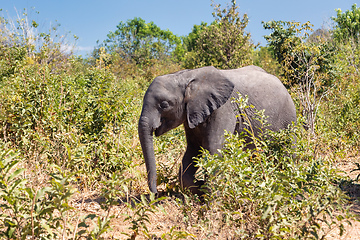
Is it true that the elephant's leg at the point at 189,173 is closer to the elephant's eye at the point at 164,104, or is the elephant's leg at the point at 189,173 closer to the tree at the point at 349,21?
the elephant's eye at the point at 164,104

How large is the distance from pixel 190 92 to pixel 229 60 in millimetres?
10281

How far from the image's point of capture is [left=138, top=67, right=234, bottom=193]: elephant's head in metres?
4.16

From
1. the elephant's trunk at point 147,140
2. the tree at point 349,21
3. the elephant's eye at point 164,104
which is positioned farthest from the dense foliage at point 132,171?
the tree at point 349,21

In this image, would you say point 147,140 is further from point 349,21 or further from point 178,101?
point 349,21

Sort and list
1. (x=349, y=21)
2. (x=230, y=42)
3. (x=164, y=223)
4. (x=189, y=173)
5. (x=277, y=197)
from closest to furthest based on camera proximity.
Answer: (x=277, y=197), (x=164, y=223), (x=189, y=173), (x=230, y=42), (x=349, y=21)

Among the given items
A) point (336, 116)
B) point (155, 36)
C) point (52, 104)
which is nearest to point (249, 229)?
point (52, 104)

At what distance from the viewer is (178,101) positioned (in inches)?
169

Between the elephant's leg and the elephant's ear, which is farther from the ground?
the elephant's ear

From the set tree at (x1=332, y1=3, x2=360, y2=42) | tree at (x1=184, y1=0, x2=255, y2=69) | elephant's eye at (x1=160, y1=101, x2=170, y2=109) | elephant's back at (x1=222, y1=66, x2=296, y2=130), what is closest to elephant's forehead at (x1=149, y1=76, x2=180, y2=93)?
elephant's eye at (x1=160, y1=101, x2=170, y2=109)

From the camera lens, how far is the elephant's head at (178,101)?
4156mm

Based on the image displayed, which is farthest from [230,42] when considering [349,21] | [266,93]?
[349,21]

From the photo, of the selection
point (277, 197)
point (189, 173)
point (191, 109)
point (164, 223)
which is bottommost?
point (164, 223)

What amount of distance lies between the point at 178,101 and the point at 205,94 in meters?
0.36

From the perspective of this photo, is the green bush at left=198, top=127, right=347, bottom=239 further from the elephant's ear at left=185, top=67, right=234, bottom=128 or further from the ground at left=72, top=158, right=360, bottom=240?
the elephant's ear at left=185, top=67, right=234, bottom=128
